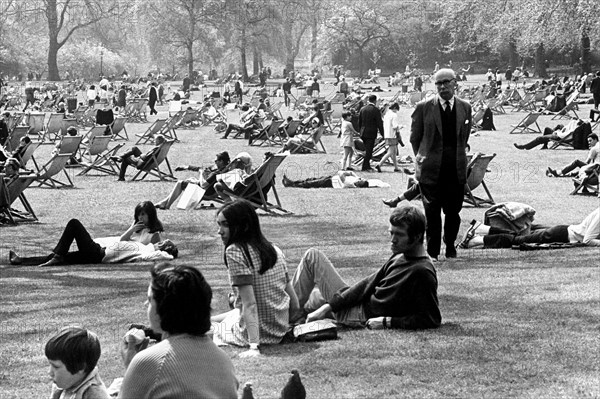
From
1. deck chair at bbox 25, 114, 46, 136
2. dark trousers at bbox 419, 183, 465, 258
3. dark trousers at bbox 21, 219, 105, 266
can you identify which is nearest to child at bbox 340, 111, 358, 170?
dark trousers at bbox 21, 219, 105, 266

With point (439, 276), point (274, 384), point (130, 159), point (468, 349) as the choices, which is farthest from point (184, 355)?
point (130, 159)

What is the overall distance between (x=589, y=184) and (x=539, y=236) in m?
6.12

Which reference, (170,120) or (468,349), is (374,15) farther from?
(468,349)

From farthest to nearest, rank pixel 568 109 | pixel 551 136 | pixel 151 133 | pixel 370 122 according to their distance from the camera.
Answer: pixel 568 109 < pixel 151 133 < pixel 551 136 < pixel 370 122

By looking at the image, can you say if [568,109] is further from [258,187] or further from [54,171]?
[258,187]

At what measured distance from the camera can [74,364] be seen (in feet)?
15.7

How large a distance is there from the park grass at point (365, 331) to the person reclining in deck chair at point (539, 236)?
0.78 feet

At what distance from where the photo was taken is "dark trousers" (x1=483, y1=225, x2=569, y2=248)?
11.8 metres

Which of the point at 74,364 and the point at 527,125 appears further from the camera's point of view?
the point at 527,125

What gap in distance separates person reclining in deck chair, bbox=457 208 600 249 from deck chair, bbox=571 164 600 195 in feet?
18.6

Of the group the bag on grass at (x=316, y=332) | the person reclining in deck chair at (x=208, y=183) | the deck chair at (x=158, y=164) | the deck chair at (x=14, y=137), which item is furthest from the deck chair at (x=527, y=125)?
the bag on grass at (x=316, y=332)

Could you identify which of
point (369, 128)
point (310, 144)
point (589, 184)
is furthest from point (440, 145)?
point (310, 144)

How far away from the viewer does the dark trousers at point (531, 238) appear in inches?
463

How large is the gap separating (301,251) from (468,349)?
5703 mm
